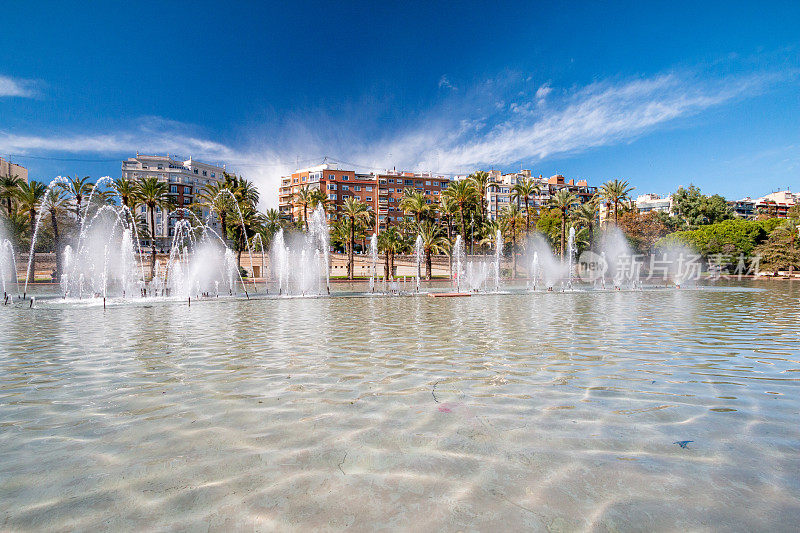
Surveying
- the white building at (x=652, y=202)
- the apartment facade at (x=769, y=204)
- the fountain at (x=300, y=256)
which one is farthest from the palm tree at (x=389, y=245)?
the apartment facade at (x=769, y=204)

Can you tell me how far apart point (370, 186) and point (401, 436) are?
356ft

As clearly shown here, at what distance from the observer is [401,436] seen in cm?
429

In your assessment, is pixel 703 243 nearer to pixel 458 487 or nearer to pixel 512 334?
pixel 512 334

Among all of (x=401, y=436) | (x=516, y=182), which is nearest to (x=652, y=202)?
(x=516, y=182)

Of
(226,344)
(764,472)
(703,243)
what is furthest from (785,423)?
(703,243)

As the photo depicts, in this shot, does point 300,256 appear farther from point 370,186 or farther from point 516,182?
point 516,182

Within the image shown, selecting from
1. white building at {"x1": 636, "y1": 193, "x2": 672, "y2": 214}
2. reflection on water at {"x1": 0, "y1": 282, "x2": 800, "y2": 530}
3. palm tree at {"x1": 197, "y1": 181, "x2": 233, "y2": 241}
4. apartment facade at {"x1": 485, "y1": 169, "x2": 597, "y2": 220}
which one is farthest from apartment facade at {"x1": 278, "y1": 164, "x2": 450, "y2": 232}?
reflection on water at {"x1": 0, "y1": 282, "x2": 800, "y2": 530}

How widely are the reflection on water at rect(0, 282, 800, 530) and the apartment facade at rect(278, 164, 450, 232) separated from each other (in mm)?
98076

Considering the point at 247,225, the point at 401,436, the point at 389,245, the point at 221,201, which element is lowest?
the point at 401,436

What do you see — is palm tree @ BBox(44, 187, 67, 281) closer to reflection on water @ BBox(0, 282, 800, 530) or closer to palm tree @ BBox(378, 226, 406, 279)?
palm tree @ BBox(378, 226, 406, 279)

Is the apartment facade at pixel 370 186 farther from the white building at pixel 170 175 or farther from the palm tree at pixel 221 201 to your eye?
the palm tree at pixel 221 201

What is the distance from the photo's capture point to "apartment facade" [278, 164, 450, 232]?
107062mm

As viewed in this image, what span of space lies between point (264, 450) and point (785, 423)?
5.58m

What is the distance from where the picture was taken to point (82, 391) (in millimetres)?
5902
